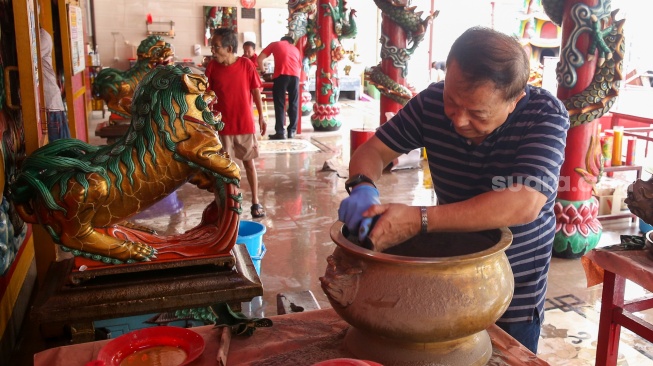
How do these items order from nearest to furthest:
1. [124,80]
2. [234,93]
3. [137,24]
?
[234,93]
[124,80]
[137,24]

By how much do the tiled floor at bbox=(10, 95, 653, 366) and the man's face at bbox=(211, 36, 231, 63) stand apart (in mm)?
1374

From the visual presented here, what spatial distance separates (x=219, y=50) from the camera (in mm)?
4660

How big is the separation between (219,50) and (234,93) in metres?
0.37

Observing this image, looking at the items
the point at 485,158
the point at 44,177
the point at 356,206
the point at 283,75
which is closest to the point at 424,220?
the point at 356,206

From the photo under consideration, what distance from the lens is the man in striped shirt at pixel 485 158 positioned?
1313 mm

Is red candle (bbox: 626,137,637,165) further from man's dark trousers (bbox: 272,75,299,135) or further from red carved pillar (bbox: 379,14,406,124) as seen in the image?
man's dark trousers (bbox: 272,75,299,135)

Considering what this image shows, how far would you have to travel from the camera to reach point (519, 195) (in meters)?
1.35

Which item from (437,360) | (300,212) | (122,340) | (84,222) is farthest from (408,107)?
(300,212)

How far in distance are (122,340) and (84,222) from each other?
82cm

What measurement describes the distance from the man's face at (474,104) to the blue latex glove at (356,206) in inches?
11.3

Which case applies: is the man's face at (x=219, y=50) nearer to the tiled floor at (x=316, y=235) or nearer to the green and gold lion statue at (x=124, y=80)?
the green and gold lion statue at (x=124, y=80)

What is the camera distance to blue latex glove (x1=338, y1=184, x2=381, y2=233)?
1.36 meters

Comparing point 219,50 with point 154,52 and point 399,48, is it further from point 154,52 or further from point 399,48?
point 399,48

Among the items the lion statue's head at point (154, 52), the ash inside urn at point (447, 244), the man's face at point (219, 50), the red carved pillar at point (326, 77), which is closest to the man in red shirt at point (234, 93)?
the man's face at point (219, 50)
